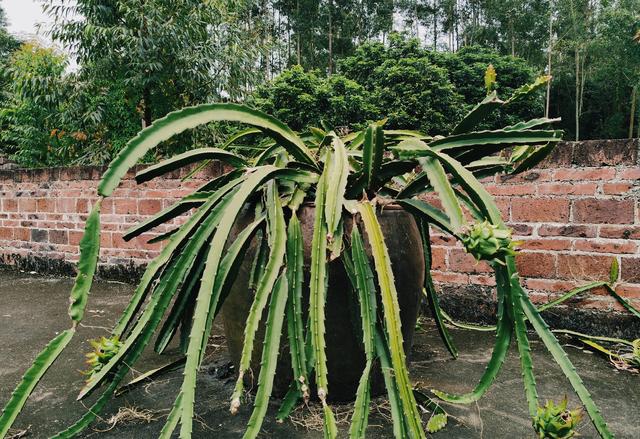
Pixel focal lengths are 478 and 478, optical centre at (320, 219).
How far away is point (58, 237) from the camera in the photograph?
12.7ft

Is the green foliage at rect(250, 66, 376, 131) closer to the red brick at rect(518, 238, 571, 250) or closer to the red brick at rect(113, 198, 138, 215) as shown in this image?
the red brick at rect(113, 198, 138, 215)

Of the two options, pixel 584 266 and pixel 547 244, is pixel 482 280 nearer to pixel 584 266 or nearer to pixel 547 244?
pixel 547 244

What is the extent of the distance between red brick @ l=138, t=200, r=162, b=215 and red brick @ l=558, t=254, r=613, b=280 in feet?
8.18

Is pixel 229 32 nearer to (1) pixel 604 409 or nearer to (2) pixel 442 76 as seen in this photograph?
(2) pixel 442 76

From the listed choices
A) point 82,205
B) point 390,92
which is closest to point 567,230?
point 82,205

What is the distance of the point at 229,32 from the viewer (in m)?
10.3

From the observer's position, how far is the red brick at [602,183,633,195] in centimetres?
203

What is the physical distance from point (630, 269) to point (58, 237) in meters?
3.89

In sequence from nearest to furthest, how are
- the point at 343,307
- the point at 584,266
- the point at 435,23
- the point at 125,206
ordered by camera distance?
the point at 343,307, the point at 584,266, the point at 125,206, the point at 435,23

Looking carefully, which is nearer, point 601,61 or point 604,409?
point 604,409

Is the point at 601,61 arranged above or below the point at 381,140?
above

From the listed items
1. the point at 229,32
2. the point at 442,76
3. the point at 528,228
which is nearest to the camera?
the point at 528,228

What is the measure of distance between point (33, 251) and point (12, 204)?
508mm

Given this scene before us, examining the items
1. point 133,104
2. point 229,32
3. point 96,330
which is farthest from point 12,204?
point 229,32
